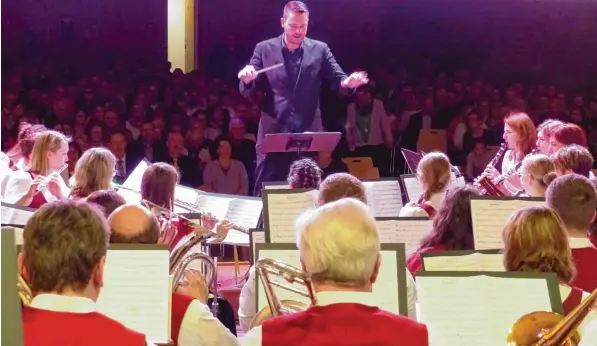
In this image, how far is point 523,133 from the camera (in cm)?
568

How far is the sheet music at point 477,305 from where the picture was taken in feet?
7.70

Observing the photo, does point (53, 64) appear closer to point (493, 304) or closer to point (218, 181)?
point (218, 181)

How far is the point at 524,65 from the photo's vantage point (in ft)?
38.2

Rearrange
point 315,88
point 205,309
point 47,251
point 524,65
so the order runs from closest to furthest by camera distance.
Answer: point 47,251, point 205,309, point 315,88, point 524,65

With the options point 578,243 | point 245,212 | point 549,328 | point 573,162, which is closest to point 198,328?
point 549,328

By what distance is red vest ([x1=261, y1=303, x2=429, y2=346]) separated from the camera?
6.55ft

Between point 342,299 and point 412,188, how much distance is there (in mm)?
3068

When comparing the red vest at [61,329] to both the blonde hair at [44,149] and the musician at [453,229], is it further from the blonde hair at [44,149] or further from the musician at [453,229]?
the blonde hair at [44,149]

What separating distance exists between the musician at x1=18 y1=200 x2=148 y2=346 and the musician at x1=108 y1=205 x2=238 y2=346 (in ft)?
1.71

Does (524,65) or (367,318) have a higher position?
(524,65)

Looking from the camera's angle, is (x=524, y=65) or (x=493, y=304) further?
(x=524, y=65)

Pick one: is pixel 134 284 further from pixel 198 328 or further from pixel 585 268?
pixel 585 268

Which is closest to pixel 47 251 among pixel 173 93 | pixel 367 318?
pixel 367 318

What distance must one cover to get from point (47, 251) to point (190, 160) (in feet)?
19.3
